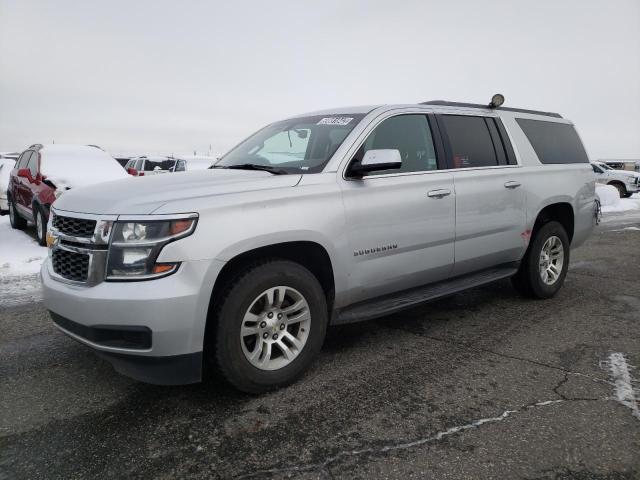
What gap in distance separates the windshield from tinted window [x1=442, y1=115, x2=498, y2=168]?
3.14 feet

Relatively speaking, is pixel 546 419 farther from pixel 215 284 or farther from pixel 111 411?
pixel 111 411

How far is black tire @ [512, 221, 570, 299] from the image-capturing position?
190 inches

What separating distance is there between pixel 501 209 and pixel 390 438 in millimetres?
2600

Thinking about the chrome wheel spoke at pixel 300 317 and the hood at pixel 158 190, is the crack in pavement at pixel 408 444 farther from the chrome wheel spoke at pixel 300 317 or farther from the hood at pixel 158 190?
the hood at pixel 158 190

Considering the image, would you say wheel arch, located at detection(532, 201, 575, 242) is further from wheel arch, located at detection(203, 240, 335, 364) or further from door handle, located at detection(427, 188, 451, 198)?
wheel arch, located at detection(203, 240, 335, 364)

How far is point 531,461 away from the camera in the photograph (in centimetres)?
227

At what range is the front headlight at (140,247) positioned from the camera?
250 cm

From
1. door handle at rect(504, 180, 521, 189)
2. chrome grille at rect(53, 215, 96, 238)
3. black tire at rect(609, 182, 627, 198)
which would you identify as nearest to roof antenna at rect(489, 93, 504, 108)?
door handle at rect(504, 180, 521, 189)

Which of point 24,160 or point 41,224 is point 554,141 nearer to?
point 41,224

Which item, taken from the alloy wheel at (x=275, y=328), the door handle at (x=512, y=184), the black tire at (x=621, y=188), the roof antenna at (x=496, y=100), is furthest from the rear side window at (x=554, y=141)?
the black tire at (x=621, y=188)

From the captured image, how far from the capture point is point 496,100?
4711 millimetres

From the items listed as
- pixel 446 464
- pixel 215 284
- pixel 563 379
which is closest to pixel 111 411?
pixel 215 284

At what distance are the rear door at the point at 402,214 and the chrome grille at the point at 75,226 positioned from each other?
1.55 metres

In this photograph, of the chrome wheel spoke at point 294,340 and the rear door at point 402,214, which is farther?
the rear door at point 402,214
